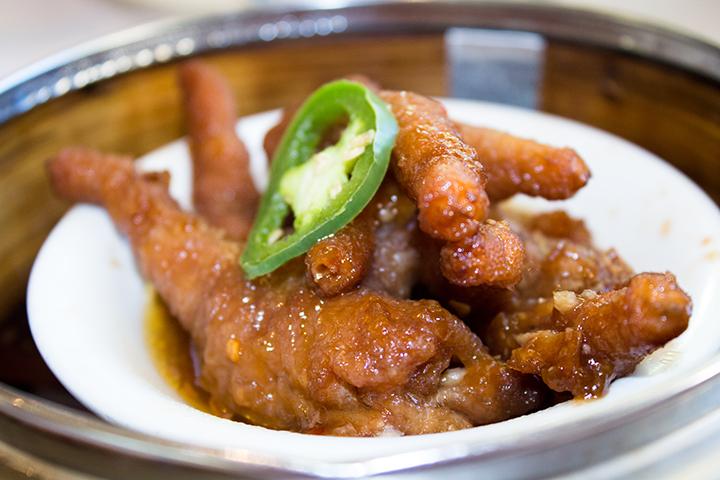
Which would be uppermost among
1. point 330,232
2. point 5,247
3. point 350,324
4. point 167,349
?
point 330,232

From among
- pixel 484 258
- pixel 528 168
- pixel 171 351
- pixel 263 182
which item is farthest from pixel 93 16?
pixel 484 258

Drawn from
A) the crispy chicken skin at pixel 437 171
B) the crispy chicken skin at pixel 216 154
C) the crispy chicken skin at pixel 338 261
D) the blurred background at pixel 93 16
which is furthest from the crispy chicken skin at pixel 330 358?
the blurred background at pixel 93 16

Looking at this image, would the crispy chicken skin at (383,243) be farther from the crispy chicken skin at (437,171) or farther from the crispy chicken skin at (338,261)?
the crispy chicken skin at (437,171)

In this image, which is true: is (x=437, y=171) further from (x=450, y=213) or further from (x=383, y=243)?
(x=383, y=243)

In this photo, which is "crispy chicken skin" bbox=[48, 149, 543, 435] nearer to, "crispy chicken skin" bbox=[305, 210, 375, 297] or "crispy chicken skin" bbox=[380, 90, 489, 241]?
Result: "crispy chicken skin" bbox=[305, 210, 375, 297]

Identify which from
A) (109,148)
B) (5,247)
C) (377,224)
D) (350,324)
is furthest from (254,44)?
(350,324)

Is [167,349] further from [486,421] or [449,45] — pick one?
Answer: [449,45]
